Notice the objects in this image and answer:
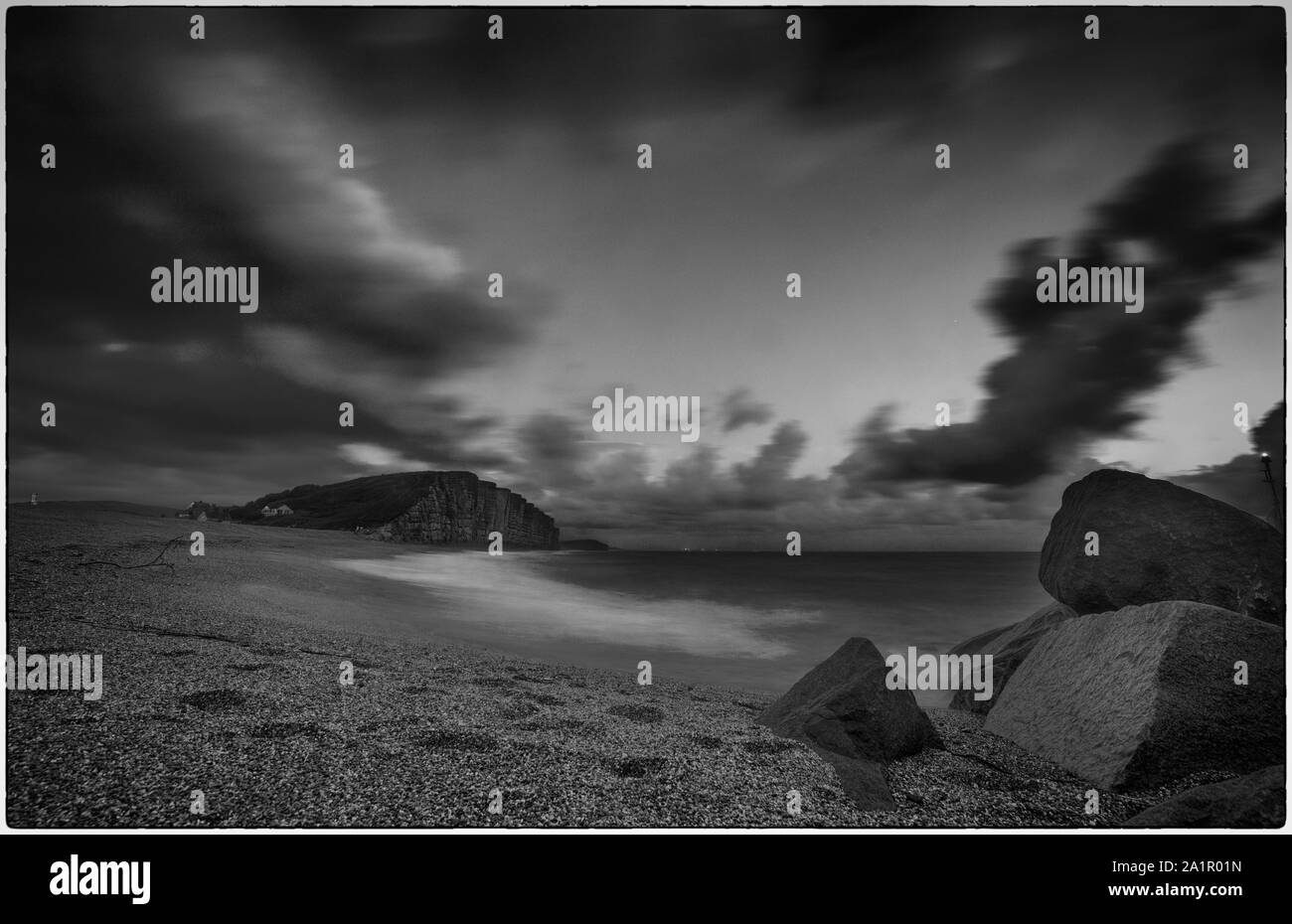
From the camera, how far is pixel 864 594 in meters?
24.3

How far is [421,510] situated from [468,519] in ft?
5.01

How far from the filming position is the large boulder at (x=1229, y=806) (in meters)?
4.82

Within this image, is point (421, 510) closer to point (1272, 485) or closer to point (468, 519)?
point (468, 519)

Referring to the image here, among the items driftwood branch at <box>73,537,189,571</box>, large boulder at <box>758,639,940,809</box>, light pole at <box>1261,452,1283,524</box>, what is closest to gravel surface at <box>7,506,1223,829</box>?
large boulder at <box>758,639,940,809</box>

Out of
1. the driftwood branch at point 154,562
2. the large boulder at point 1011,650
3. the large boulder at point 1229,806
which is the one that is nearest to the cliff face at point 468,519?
the driftwood branch at point 154,562

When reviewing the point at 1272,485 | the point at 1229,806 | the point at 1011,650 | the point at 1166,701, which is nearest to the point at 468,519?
the point at 1011,650

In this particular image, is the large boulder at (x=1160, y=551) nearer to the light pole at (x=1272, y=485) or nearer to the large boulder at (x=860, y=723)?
the light pole at (x=1272, y=485)

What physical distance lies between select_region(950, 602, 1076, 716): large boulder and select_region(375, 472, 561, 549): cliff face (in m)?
8.92

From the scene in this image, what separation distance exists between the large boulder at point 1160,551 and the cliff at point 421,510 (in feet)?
32.7

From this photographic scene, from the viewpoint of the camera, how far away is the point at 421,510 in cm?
1705
